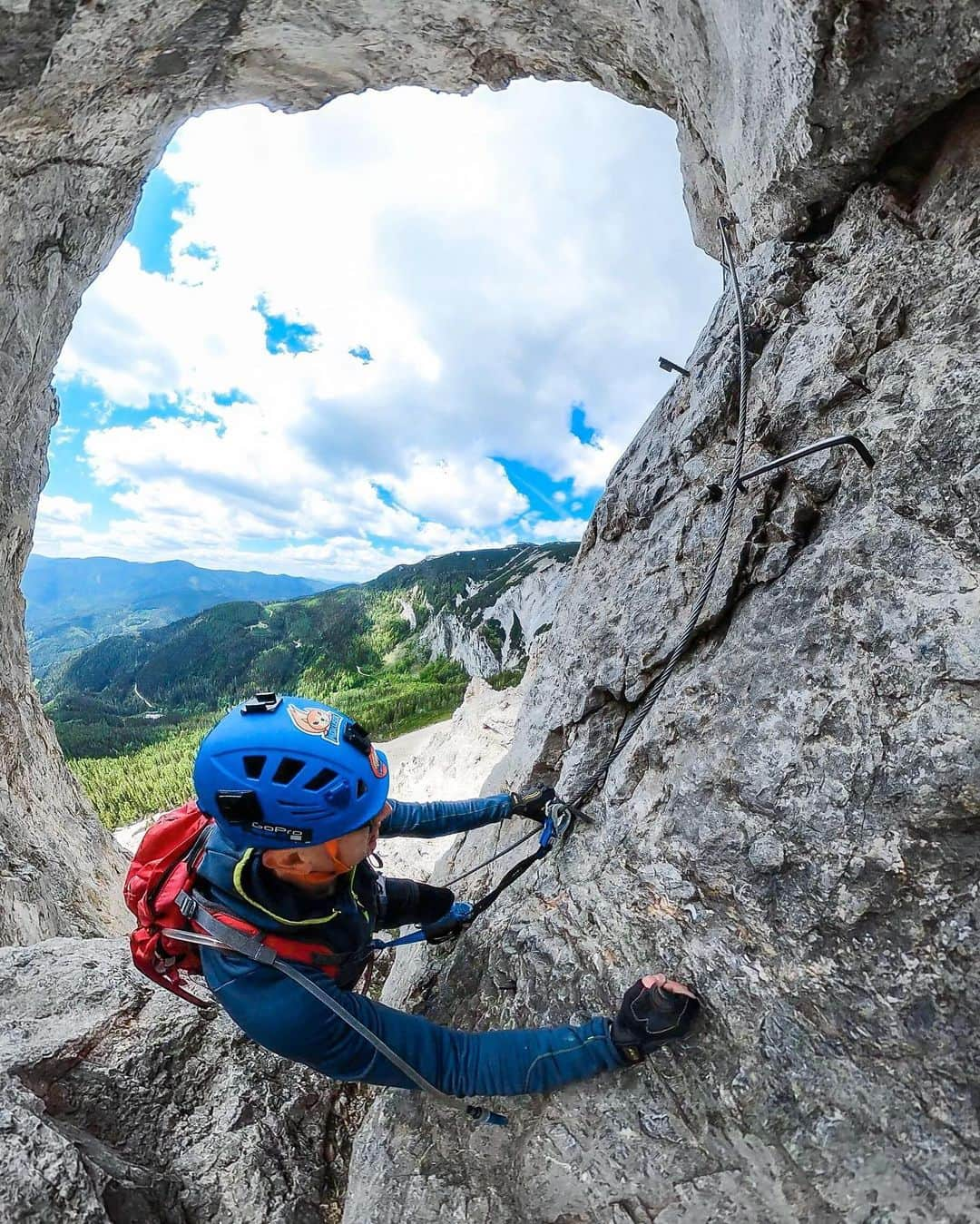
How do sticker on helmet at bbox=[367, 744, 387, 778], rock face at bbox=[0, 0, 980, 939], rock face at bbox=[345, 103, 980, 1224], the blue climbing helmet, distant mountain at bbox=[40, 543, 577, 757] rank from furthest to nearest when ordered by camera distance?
distant mountain at bbox=[40, 543, 577, 757]
rock face at bbox=[0, 0, 980, 939]
sticker on helmet at bbox=[367, 744, 387, 778]
the blue climbing helmet
rock face at bbox=[345, 103, 980, 1224]

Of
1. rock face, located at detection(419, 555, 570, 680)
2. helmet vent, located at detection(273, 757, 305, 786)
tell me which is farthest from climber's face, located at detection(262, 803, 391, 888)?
rock face, located at detection(419, 555, 570, 680)

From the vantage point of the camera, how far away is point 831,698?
3.84 metres

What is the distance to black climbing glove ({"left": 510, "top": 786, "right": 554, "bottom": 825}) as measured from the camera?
18.5 ft

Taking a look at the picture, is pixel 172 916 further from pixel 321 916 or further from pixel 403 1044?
pixel 403 1044

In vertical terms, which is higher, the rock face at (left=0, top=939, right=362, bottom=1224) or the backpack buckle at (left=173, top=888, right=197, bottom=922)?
the backpack buckle at (left=173, top=888, right=197, bottom=922)

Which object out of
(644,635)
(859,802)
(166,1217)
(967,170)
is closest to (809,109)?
(967,170)

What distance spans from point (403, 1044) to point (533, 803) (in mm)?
2323

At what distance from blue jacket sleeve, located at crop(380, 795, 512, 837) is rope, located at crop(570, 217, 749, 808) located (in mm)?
716

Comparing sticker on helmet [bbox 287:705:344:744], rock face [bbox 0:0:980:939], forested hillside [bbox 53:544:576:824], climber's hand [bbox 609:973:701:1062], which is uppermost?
rock face [bbox 0:0:980:939]

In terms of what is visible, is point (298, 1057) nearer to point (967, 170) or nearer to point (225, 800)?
point (225, 800)

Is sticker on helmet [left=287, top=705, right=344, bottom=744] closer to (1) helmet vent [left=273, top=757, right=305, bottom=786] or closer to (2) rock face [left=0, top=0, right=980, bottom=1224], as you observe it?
(1) helmet vent [left=273, top=757, right=305, bottom=786]

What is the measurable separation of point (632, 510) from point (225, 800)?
16.0 ft

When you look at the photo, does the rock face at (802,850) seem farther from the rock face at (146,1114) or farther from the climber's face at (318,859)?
the climber's face at (318,859)

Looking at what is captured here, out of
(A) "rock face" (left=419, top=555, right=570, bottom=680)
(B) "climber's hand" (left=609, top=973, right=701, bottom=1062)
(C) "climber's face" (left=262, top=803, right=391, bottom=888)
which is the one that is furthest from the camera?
(A) "rock face" (left=419, top=555, right=570, bottom=680)
